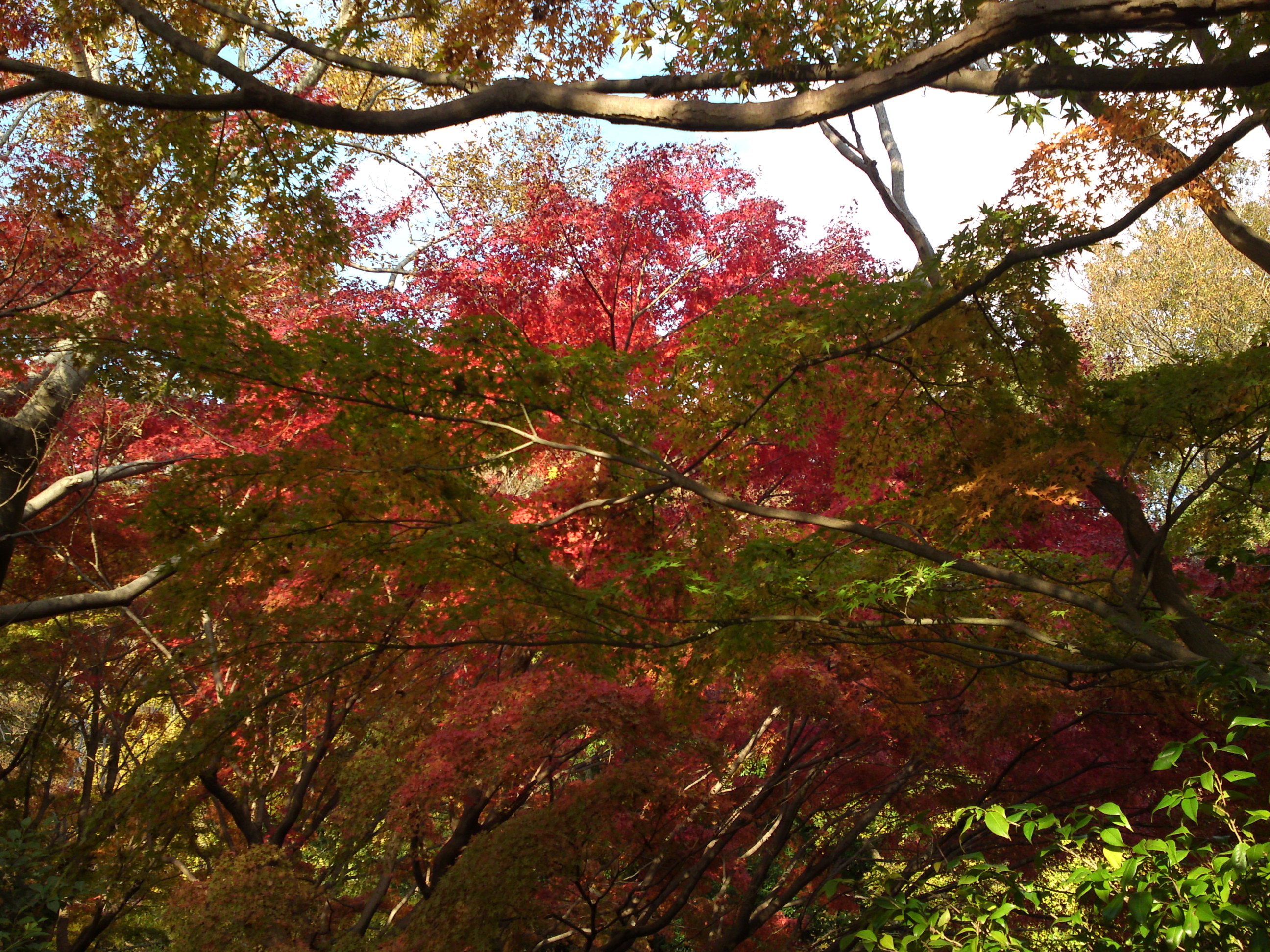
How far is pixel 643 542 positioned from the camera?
6738 millimetres

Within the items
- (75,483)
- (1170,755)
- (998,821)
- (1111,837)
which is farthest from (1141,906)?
(75,483)

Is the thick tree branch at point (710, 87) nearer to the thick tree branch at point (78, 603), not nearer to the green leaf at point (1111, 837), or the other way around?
the green leaf at point (1111, 837)

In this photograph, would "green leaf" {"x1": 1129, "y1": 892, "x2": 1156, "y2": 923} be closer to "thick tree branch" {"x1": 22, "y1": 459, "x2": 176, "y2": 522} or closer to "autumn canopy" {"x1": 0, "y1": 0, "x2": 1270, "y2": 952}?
"autumn canopy" {"x1": 0, "y1": 0, "x2": 1270, "y2": 952}

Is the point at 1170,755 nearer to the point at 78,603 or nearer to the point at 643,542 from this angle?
the point at 643,542

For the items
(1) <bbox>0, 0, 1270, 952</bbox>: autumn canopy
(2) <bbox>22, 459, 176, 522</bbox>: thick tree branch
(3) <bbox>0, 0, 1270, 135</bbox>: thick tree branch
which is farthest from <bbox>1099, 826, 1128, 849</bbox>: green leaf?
(2) <bbox>22, 459, 176, 522</bbox>: thick tree branch

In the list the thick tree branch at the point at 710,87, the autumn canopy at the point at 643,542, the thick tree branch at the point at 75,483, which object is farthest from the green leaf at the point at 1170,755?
the thick tree branch at the point at 75,483

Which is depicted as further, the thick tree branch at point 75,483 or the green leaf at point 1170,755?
the thick tree branch at point 75,483

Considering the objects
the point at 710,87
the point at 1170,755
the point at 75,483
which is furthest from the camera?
the point at 75,483

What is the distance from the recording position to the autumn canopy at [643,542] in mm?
3963

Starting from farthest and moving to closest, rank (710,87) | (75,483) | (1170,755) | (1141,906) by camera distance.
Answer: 1. (75,483)
2. (710,87)
3. (1170,755)
4. (1141,906)

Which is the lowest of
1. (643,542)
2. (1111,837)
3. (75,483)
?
(1111,837)

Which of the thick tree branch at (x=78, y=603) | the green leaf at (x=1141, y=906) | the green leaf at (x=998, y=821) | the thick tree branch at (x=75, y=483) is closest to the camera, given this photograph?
the green leaf at (x=1141, y=906)

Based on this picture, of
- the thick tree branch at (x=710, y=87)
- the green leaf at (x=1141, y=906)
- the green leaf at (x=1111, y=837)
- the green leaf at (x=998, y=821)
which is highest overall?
the thick tree branch at (x=710, y=87)

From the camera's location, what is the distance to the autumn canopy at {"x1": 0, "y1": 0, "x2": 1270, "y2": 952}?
3.96 metres
